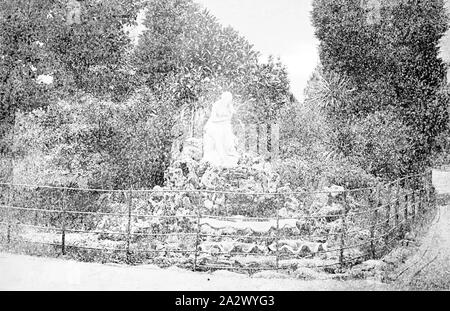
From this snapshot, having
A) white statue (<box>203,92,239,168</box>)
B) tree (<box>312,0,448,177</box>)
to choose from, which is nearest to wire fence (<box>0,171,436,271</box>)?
white statue (<box>203,92,239,168</box>)

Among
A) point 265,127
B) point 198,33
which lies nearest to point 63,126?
point 198,33

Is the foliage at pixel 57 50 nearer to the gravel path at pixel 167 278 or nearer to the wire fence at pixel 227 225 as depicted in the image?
the wire fence at pixel 227 225

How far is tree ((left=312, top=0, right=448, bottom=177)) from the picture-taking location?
7484mm

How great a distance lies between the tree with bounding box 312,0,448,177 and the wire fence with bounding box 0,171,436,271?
2.99 ft

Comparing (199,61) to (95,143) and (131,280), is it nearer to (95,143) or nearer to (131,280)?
(95,143)

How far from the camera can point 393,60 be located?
834 centimetres

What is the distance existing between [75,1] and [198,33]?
2.64 meters

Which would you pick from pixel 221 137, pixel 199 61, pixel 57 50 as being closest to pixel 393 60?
pixel 221 137

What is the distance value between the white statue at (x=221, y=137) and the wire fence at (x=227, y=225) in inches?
31.0

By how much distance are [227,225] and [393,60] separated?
402 centimetres

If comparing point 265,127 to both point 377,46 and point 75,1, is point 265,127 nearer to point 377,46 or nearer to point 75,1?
point 377,46

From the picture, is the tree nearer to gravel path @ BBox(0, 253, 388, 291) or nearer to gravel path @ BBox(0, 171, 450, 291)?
gravel path @ BBox(0, 171, 450, 291)
